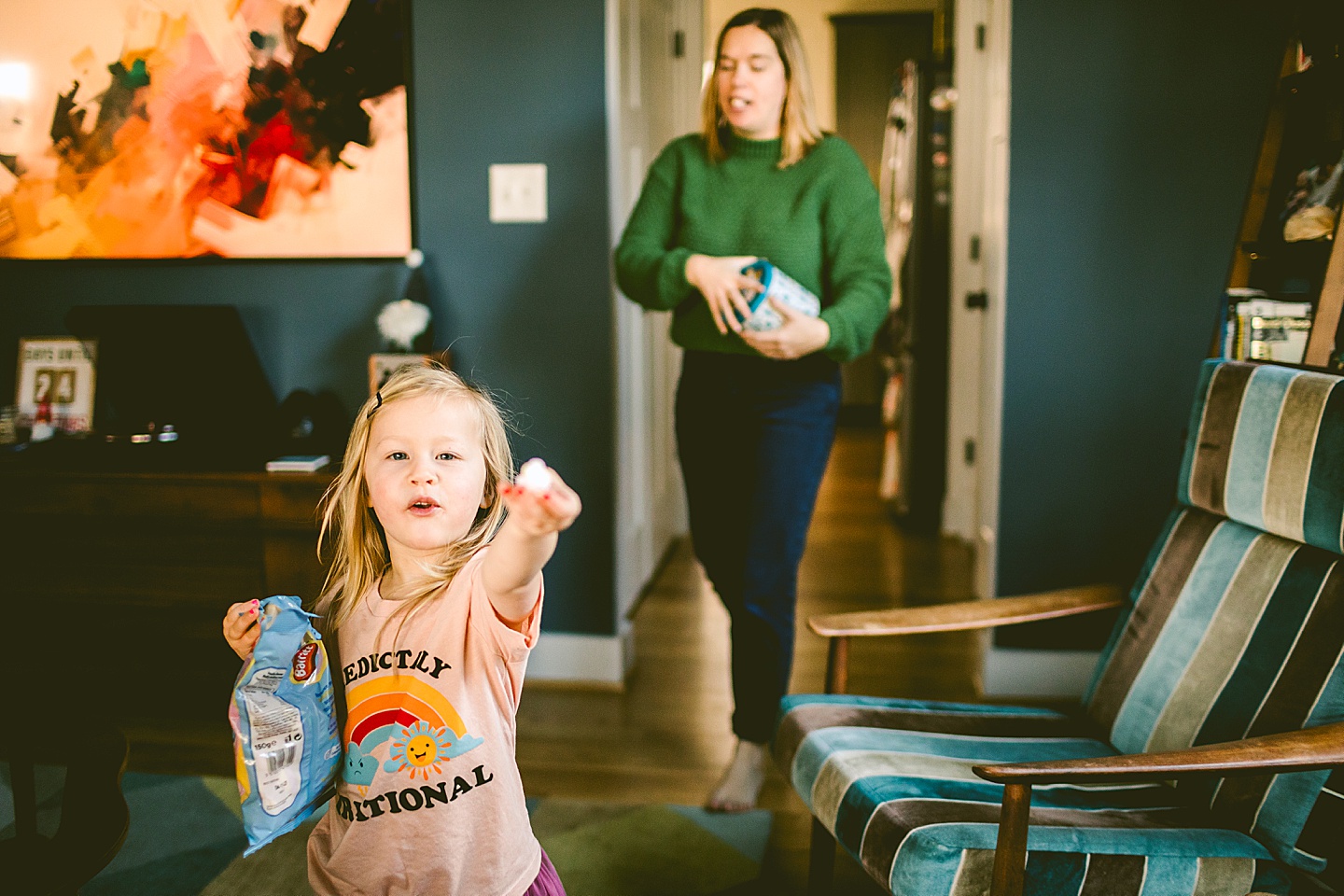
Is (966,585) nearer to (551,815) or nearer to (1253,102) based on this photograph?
(1253,102)

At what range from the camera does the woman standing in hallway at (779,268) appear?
6.01 feet

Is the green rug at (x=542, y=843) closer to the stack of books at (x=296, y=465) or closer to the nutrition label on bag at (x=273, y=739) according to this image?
the stack of books at (x=296, y=465)

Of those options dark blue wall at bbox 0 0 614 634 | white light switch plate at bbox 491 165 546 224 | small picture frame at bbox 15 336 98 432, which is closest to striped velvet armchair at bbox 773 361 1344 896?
dark blue wall at bbox 0 0 614 634

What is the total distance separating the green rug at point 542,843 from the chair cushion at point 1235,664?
0.72 meters

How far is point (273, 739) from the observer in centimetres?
90

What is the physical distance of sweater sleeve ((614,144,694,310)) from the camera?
6.00 feet

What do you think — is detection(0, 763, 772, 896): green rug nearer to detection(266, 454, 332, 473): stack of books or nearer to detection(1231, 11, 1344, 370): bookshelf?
detection(266, 454, 332, 473): stack of books

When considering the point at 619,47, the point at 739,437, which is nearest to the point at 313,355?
the point at 619,47

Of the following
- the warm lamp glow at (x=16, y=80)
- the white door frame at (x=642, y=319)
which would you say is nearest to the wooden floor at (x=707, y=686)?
the white door frame at (x=642, y=319)

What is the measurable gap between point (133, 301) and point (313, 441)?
0.73m

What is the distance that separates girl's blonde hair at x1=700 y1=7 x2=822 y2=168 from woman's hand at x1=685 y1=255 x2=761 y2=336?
0.29 metres

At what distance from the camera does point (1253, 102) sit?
225 centimetres

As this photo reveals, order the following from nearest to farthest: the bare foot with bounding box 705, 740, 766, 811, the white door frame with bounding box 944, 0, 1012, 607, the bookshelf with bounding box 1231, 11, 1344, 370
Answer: the bookshelf with bounding box 1231, 11, 1344, 370 → the bare foot with bounding box 705, 740, 766, 811 → the white door frame with bounding box 944, 0, 1012, 607

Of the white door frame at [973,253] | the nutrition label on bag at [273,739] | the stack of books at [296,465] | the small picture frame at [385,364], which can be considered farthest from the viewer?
the white door frame at [973,253]
